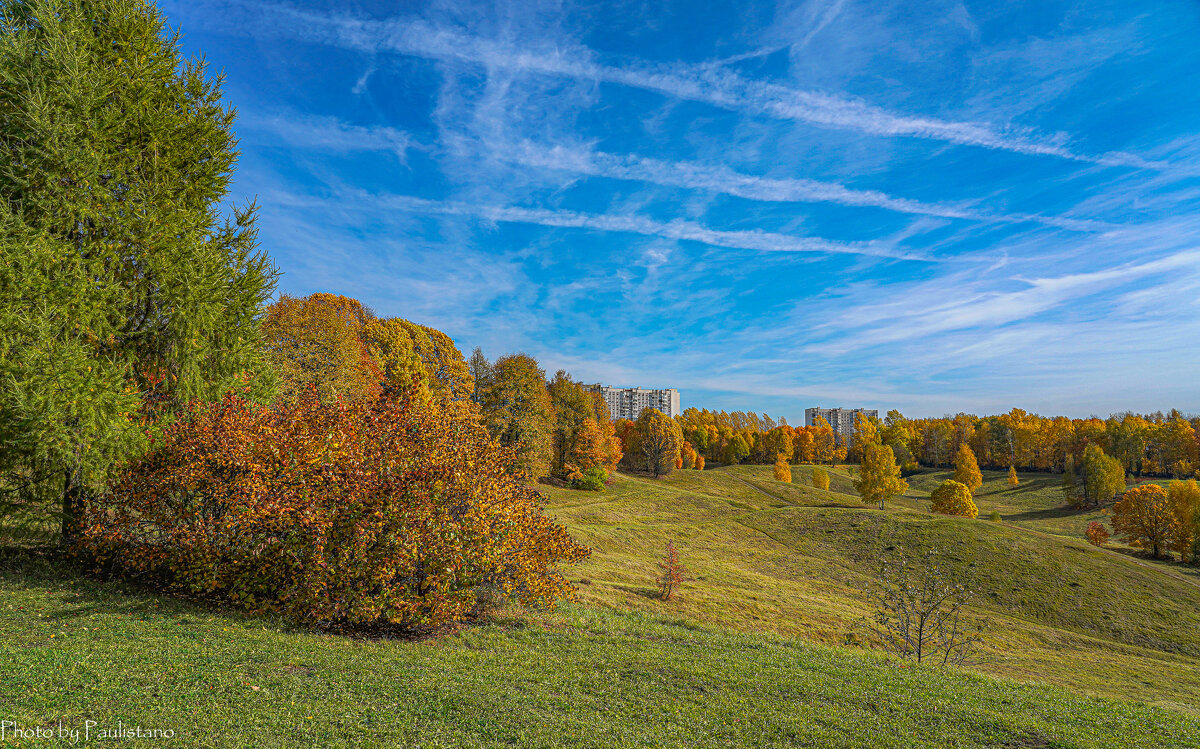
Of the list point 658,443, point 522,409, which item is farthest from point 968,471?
point 522,409

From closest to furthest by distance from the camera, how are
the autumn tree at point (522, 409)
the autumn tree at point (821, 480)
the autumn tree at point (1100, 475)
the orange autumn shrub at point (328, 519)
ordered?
1. the orange autumn shrub at point (328, 519)
2. the autumn tree at point (522, 409)
3. the autumn tree at point (1100, 475)
4. the autumn tree at point (821, 480)

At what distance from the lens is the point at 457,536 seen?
498 inches

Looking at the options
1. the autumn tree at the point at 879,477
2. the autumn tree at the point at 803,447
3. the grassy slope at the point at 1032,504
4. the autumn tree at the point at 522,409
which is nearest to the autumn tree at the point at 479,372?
the autumn tree at the point at 522,409

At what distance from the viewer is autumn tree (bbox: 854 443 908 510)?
56906mm

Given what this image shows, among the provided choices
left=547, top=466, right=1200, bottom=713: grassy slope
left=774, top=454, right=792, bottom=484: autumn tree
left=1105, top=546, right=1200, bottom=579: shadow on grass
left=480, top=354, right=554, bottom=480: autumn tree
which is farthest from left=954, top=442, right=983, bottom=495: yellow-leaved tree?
left=480, top=354, right=554, bottom=480: autumn tree

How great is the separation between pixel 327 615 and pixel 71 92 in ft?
52.4

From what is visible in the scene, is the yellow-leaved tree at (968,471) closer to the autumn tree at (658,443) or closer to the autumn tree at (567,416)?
the autumn tree at (658,443)

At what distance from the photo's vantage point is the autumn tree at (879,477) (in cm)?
5691

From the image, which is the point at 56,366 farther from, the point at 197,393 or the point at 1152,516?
the point at 1152,516

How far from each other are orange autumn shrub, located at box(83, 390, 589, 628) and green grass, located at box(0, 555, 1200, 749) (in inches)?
37.6

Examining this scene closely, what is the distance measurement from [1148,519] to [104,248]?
80.7 metres

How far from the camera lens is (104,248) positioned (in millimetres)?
14492

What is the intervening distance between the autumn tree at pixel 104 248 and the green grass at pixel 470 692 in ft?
14.2

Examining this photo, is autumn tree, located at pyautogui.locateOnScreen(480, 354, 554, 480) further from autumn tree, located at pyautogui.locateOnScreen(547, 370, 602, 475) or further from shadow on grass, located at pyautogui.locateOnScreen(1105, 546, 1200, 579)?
shadow on grass, located at pyautogui.locateOnScreen(1105, 546, 1200, 579)
